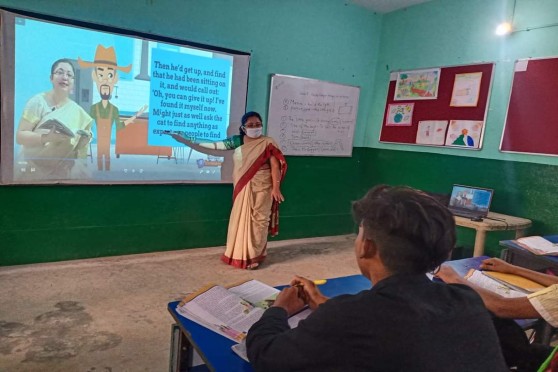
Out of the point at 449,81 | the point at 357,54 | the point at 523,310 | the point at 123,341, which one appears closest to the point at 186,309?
the point at 523,310

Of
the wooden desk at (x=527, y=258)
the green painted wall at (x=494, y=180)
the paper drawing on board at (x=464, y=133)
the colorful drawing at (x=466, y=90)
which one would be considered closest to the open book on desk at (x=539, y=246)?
the wooden desk at (x=527, y=258)

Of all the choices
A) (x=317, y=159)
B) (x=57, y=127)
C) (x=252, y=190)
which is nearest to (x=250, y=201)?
(x=252, y=190)

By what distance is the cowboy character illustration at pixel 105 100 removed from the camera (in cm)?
323

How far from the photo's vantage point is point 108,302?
2.74 metres

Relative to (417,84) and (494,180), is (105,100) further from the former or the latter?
(494,180)

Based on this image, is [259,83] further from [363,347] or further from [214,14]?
[363,347]

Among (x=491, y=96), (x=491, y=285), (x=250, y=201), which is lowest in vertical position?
(x=250, y=201)

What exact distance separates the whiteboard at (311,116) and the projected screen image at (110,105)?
0.46 metres

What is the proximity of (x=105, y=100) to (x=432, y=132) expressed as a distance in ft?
10.3

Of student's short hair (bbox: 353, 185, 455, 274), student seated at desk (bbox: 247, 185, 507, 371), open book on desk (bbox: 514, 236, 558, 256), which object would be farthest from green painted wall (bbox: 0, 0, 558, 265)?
student's short hair (bbox: 353, 185, 455, 274)

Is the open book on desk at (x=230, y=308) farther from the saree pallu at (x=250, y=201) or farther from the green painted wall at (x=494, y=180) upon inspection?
the green painted wall at (x=494, y=180)

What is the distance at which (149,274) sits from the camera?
10.8 ft

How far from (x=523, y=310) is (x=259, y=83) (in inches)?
130

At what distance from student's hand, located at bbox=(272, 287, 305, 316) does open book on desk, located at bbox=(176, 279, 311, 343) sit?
0.10 ft
